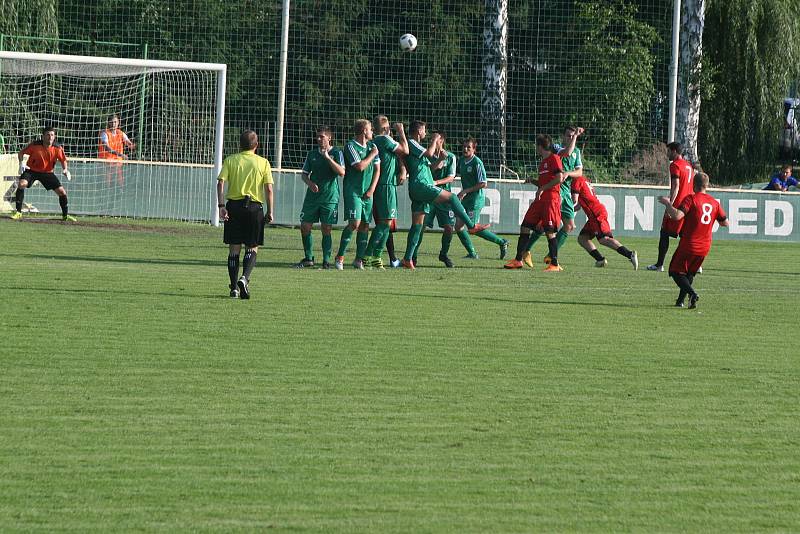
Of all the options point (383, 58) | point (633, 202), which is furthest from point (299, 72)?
point (633, 202)

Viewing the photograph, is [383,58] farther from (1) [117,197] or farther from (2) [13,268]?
(2) [13,268]

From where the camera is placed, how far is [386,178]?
1731 cm

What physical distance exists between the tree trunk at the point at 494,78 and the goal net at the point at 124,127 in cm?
664

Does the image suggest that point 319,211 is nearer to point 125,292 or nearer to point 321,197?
point 321,197

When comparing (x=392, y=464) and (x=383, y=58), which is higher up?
(x=383, y=58)

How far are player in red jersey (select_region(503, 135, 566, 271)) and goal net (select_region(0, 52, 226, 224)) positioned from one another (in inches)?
361

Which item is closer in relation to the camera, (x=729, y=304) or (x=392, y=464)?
(x=392, y=464)

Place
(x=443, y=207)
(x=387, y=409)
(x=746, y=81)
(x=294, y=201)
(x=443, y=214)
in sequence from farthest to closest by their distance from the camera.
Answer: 1. (x=746, y=81)
2. (x=294, y=201)
3. (x=443, y=214)
4. (x=443, y=207)
5. (x=387, y=409)

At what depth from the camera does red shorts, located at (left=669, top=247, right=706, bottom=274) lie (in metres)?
13.9

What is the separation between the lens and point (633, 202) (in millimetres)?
28047

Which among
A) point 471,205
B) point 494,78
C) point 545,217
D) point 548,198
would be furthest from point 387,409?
point 494,78

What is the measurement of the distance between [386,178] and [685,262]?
480 centimetres

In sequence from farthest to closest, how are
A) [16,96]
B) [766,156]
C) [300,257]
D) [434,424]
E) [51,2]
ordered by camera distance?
[766,156] < [51,2] < [16,96] < [300,257] < [434,424]

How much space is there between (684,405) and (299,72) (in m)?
25.7
